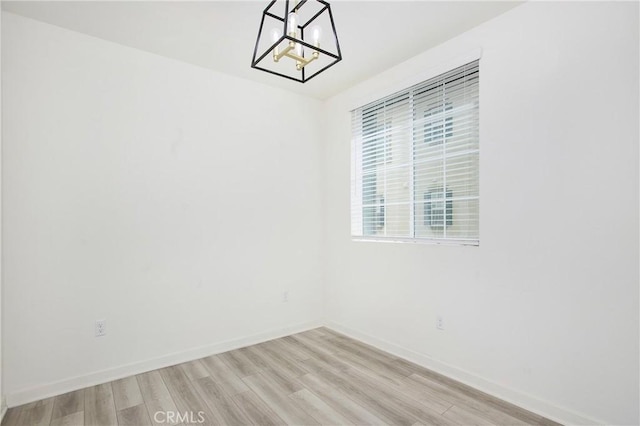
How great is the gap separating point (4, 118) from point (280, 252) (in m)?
2.40

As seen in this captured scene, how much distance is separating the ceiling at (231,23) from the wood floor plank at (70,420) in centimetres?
264

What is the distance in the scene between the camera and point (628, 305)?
1.80 m

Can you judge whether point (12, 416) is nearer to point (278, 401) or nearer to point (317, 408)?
point (278, 401)

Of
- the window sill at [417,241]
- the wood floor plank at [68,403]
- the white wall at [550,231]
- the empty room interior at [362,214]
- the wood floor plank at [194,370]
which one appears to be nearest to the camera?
the white wall at [550,231]

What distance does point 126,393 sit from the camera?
2.39 meters

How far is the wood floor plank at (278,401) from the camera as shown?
6.78 ft

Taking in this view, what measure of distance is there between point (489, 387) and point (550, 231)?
116 cm

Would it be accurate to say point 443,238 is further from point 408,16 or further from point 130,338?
point 130,338

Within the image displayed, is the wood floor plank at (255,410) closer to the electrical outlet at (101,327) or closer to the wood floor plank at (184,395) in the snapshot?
the wood floor plank at (184,395)

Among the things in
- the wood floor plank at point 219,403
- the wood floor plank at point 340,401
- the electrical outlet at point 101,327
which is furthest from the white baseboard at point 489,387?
the electrical outlet at point 101,327

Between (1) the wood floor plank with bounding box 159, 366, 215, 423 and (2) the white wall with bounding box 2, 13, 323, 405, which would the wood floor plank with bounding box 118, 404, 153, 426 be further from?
(2) the white wall with bounding box 2, 13, 323, 405

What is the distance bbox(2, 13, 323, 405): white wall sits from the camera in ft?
7.61

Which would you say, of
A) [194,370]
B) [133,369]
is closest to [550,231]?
[194,370]

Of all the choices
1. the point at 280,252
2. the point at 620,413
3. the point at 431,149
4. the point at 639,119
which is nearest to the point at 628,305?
the point at 620,413
